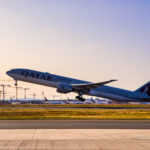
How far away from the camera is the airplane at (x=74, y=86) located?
5803 centimetres

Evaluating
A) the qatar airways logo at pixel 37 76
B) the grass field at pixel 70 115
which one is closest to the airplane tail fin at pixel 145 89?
the qatar airways logo at pixel 37 76

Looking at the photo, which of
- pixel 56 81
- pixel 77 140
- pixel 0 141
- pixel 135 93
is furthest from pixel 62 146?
pixel 135 93

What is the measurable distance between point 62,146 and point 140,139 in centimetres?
444

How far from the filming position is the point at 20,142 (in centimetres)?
1452

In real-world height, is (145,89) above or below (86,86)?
below

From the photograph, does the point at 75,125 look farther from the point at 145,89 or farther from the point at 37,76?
the point at 145,89

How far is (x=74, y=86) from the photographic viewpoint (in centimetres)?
5850

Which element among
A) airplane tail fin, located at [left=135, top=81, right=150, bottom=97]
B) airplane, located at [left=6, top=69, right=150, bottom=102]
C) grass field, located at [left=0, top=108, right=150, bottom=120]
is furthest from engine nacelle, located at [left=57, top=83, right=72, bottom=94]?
airplane tail fin, located at [left=135, top=81, right=150, bottom=97]

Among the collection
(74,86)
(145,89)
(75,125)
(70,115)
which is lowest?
(75,125)

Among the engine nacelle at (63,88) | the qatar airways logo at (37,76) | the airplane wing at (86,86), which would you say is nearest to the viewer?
the engine nacelle at (63,88)

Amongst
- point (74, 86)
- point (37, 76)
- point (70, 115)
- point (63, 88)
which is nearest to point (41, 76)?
point (37, 76)

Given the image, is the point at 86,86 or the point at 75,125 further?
the point at 86,86

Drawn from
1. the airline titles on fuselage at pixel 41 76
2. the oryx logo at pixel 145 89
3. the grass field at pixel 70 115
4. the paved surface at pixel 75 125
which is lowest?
the paved surface at pixel 75 125

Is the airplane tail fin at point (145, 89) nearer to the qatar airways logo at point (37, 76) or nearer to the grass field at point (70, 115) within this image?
the qatar airways logo at point (37, 76)
